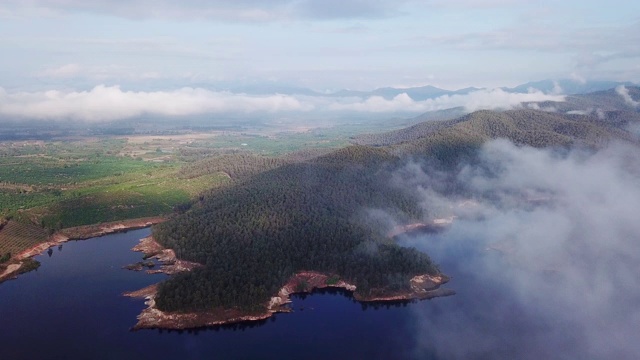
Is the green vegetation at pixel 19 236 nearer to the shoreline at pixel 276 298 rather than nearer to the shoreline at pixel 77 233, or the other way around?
the shoreline at pixel 77 233

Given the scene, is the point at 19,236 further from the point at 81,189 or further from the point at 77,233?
the point at 81,189

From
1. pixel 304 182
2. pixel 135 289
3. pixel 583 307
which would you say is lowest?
pixel 583 307

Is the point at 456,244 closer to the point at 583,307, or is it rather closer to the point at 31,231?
the point at 583,307

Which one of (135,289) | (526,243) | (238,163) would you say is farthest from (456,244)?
(238,163)

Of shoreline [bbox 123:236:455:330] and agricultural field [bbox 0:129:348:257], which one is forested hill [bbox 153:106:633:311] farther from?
agricultural field [bbox 0:129:348:257]

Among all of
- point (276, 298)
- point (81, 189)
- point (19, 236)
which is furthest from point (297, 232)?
point (81, 189)
